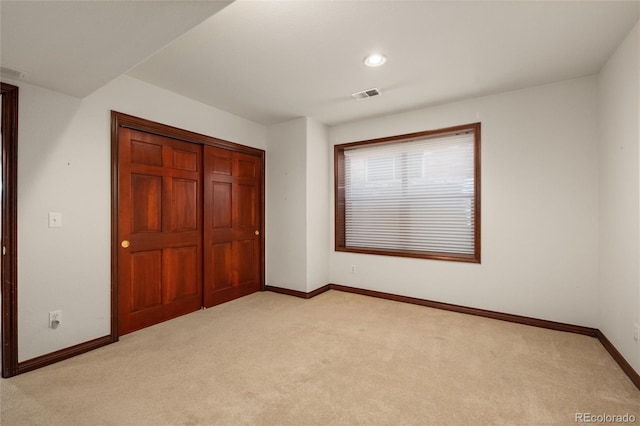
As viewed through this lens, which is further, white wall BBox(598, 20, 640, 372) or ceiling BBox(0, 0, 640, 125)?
white wall BBox(598, 20, 640, 372)

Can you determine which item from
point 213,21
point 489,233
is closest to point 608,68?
point 489,233

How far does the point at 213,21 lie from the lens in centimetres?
208

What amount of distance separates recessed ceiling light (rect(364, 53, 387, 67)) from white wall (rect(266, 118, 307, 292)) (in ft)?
5.60

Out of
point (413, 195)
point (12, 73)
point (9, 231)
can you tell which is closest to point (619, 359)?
point (413, 195)

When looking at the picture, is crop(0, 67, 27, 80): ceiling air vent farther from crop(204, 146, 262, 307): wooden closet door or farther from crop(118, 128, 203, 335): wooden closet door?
crop(204, 146, 262, 307): wooden closet door

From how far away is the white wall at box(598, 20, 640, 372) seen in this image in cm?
219

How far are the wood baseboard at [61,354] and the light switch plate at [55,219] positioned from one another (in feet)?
3.40

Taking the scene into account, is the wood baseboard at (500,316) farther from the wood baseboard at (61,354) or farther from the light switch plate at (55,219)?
the light switch plate at (55,219)

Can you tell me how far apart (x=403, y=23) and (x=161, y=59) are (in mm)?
2020

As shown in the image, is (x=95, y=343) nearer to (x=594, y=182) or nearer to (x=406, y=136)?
(x=406, y=136)

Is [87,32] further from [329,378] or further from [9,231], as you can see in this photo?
[329,378]

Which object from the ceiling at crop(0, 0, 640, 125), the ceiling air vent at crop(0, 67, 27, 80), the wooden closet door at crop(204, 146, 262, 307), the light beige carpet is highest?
the ceiling at crop(0, 0, 640, 125)

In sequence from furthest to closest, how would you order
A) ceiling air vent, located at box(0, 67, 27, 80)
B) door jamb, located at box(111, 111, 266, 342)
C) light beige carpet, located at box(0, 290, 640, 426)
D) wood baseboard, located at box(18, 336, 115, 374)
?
door jamb, located at box(111, 111, 266, 342)
wood baseboard, located at box(18, 336, 115, 374)
ceiling air vent, located at box(0, 67, 27, 80)
light beige carpet, located at box(0, 290, 640, 426)

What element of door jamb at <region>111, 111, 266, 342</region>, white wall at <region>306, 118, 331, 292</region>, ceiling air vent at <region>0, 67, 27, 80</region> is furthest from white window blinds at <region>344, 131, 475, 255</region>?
ceiling air vent at <region>0, 67, 27, 80</region>
